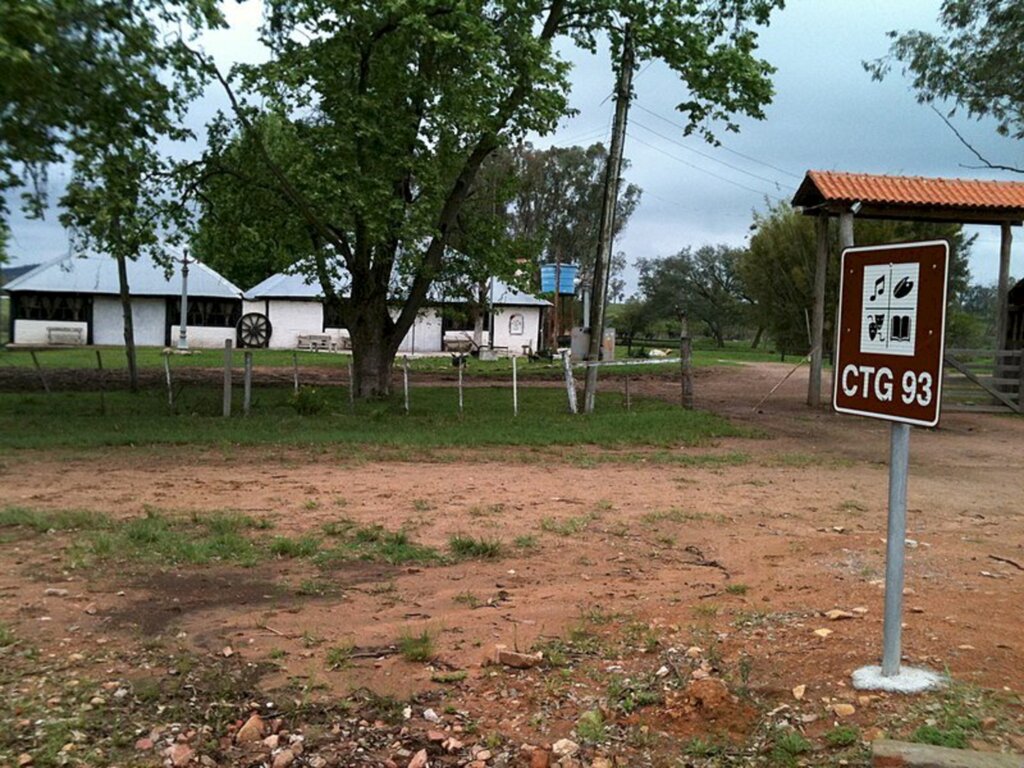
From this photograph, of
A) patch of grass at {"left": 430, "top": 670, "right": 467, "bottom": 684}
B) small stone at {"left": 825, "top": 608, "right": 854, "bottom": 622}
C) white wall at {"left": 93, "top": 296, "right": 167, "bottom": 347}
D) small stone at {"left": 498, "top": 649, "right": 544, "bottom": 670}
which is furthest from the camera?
white wall at {"left": 93, "top": 296, "right": 167, "bottom": 347}

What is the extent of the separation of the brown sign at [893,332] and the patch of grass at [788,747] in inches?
55.7

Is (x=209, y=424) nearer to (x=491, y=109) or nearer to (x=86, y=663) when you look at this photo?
(x=491, y=109)

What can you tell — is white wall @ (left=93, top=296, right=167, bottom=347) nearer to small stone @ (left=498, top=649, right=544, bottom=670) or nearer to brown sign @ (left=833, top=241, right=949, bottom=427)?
small stone @ (left=498, top=649, right=544, bottom=670)

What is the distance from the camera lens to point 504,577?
6.55 m

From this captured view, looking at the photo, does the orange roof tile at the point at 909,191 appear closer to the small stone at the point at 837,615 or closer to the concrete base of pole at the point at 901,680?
the small stone at the point at 837,615

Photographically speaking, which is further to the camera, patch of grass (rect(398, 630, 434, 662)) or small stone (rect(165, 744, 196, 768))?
patch of grass (rect(398, 630, 434, 662))

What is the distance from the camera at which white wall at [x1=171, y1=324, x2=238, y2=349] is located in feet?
144

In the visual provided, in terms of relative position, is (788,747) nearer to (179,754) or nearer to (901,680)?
(901,680)

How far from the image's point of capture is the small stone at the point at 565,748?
3.79 metres

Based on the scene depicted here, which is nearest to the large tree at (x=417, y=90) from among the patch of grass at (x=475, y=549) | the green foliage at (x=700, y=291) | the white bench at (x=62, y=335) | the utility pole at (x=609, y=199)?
the utility pole at (x=609, y=199)

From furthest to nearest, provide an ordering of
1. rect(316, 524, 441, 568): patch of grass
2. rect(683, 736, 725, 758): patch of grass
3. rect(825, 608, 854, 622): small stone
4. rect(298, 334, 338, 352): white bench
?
rect(298, 334, 338, 352): white bench → rect(316, 524, 441, 568): patch of grass → rect(825, 608, 854, 622): small stone → rect(683, 736, 725, 758): patch of grass

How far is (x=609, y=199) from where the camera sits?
17766 millimetres

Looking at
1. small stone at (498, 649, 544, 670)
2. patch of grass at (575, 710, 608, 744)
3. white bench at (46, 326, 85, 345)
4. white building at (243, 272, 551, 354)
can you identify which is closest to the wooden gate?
small stone at (498, 649, 544, 670)

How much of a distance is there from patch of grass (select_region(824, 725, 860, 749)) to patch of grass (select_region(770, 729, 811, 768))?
9 cm
